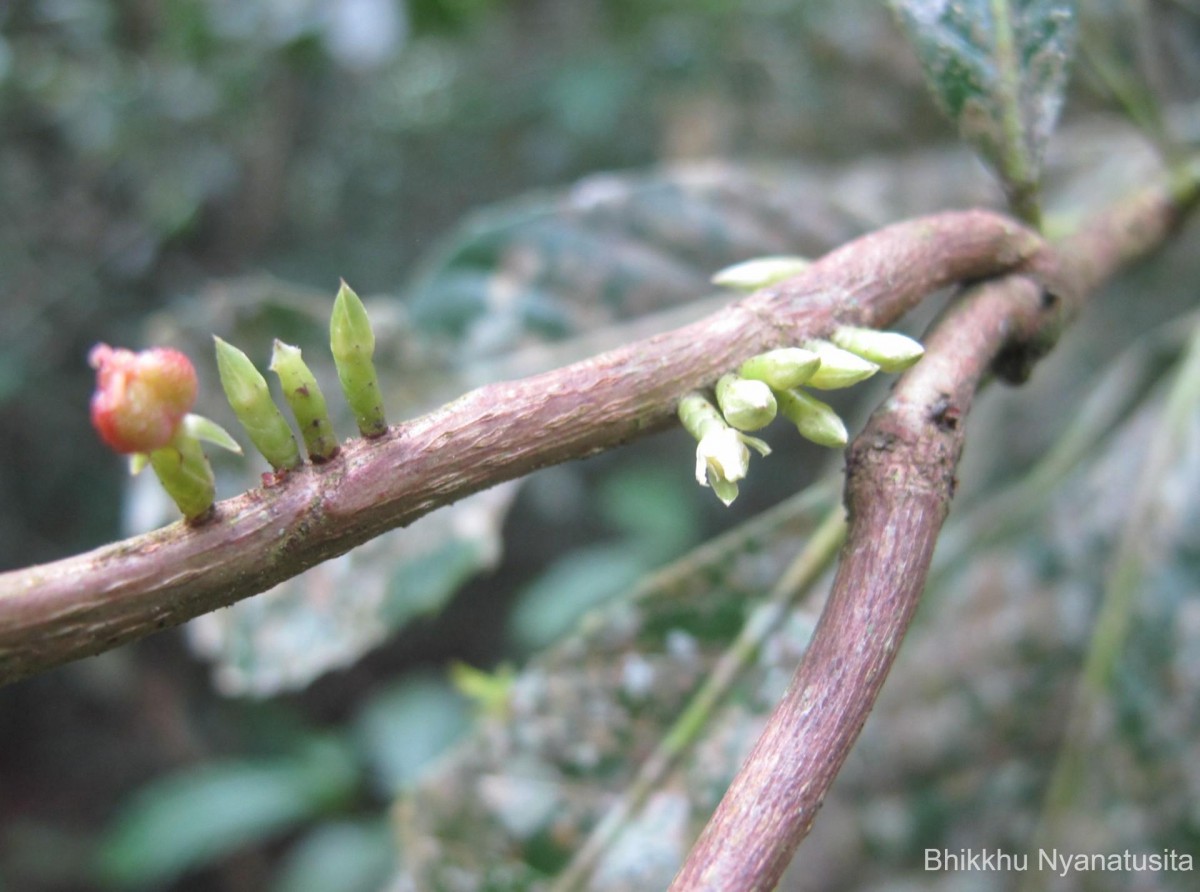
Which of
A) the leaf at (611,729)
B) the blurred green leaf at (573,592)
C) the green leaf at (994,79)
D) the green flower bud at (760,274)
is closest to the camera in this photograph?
the green flower bud at (760,274)

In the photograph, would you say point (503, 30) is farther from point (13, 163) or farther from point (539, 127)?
point (13, 163)

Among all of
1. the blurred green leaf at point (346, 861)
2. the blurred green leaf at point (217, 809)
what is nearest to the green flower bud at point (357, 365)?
the blurred green leaf at point (346, 861)

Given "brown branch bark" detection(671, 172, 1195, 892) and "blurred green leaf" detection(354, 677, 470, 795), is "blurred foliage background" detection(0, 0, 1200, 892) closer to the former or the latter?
"blurred green leaf" detection(354, 677, 470, 795)

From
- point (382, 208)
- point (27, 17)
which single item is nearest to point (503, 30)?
point (382, 208)

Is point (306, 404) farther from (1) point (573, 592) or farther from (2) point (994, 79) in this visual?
(1) point (573, 592)

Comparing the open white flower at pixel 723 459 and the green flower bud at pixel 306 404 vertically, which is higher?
the green flower bud at pixel 306 404

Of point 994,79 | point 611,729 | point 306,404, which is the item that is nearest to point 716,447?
point 306,404

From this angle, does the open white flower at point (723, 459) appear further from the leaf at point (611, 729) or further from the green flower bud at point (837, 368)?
the leaf at point (611, 729)
